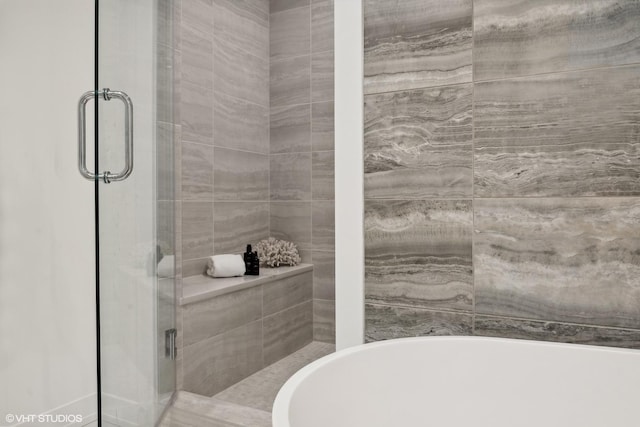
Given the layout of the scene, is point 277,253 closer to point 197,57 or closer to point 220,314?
point 220,314

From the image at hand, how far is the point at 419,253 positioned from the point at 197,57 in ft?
6.62

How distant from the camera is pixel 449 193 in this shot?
1242mm

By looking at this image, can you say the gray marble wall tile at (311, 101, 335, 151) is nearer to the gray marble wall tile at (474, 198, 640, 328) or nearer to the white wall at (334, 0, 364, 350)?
the white wall at (334, 0, 364, 350)

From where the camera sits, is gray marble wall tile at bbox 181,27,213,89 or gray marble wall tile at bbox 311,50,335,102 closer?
gray marble wall tile at bbox 181,27,213,89

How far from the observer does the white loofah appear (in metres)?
2.98

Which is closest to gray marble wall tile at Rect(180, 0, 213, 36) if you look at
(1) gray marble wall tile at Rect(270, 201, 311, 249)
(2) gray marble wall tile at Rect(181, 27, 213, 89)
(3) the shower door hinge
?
(2) gray marble wall tile at Rect(181, 27, 213, 89)

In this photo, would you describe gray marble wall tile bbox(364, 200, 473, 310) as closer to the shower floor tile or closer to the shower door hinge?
the shower floor tile

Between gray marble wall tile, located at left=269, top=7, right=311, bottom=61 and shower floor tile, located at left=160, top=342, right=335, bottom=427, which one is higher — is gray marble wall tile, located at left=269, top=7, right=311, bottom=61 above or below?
above

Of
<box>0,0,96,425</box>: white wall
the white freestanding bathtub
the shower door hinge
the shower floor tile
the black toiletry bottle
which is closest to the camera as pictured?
the white freestanding bathtub

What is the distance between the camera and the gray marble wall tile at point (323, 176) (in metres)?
3.05

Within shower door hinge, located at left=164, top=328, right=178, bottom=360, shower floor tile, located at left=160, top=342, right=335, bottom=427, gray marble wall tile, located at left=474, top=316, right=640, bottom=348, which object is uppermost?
gray marble wall tile, located at left=474, top=316, right=640, bottom=348

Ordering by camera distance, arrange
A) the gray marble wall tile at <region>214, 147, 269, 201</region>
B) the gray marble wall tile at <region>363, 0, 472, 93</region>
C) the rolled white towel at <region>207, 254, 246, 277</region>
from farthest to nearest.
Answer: the gray marble wall tile at <region>214, 147, 269, 201</region> < the rolled white towel at <region>207, 254, 246, 277</region> < the gray marble wall tile at <region>363, 0, 472, 93</region>

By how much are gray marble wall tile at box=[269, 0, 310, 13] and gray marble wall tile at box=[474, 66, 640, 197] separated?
7.75 ft

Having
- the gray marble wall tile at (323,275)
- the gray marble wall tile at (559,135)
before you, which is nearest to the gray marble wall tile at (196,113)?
the gray marble wall tile at (323,275)
